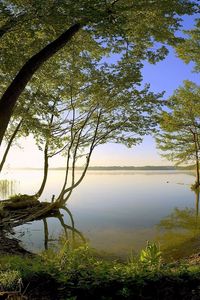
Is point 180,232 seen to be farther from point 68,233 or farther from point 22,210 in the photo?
point 22,210

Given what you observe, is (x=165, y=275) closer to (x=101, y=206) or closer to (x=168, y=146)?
(x=101, y=206)

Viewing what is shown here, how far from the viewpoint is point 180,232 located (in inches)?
705

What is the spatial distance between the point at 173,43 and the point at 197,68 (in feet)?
36.4

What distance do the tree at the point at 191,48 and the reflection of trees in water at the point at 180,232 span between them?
9508 mm

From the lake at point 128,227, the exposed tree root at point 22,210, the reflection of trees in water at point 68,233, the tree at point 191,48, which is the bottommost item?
the reflection of trees in water at point 68,233

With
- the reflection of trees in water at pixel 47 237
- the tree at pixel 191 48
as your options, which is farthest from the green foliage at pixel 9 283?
the tree at pixel 191 48

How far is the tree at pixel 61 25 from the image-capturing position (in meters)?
9.68

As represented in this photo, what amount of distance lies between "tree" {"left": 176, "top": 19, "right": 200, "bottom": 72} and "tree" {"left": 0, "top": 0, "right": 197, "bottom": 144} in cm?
718

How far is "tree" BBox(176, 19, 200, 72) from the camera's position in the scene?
70.4ft

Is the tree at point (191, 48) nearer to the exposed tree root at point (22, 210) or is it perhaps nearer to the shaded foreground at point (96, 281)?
the exposed tree root at point (22, 210)

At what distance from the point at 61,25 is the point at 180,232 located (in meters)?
11.5

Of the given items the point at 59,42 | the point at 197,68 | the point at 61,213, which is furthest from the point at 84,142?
the point at 59,42

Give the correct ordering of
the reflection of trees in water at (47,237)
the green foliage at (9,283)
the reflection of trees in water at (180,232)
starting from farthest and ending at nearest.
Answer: the reflection of trees in water at (180,232) → the reflection of trees in water at (47,237) → the green foliage at (9,283)

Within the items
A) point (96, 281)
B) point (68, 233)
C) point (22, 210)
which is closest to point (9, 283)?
point (96, 281)
